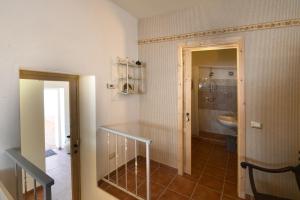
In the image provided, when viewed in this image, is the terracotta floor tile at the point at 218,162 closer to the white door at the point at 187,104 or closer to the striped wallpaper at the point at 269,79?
the white door at the point at 187,104

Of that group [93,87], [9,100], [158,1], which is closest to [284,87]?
[158,1]

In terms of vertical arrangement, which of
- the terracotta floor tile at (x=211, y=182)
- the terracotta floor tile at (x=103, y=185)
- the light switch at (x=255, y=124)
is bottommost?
the terracotta floor tile at (x=211, y=182)

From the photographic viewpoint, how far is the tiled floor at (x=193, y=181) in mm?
2361

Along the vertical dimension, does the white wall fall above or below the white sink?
above

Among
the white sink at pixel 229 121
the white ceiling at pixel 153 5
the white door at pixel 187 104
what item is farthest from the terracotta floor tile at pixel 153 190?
→ the white ceiling at pixel 153 5

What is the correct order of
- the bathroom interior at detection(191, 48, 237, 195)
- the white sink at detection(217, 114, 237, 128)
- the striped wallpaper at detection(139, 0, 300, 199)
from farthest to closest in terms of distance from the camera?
the bathroom interior at detection(191, 48, 237, 195), the white sink at detection(217, 114, 237, 128), the striped wallpaper at detection(139, 0, 300, 199)

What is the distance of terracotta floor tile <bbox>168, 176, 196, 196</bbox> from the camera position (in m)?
2.45

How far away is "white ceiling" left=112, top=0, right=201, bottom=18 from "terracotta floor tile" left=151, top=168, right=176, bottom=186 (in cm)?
284

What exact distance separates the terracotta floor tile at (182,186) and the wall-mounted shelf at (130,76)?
1.68m

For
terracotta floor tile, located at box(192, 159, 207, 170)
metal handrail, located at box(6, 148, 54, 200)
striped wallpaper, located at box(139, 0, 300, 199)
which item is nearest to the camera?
metal handrail, located at box(6, 148, 54, 200)

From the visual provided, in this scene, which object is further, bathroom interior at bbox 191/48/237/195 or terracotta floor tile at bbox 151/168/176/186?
bathroom interior at bbox 191/48/237/195

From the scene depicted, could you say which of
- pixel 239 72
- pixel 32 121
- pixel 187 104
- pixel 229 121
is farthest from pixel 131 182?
pixel 229 121

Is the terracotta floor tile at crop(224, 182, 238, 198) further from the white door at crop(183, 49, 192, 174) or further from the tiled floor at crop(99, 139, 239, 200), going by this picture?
the white door at crop(183, 49, 192, 174)

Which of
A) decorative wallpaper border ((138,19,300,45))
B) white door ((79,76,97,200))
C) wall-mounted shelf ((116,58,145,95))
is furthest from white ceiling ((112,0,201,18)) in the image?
white door ((79,76,97,200))
